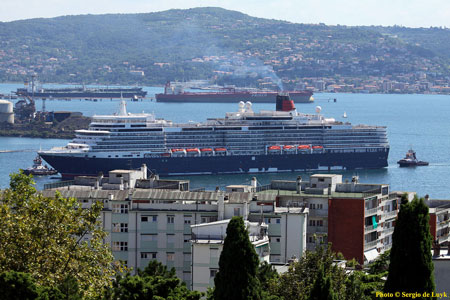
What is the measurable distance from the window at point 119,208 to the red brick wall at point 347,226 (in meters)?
4.87

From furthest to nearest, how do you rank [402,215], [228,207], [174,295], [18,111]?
[18,111]
[228,207]
[174,295]
[402,215]

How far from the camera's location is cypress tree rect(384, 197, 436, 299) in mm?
15141

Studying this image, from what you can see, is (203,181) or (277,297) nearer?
(277,297)

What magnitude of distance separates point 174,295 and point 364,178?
164ft

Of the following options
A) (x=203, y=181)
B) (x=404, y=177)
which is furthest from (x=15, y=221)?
(x=404, y=177)

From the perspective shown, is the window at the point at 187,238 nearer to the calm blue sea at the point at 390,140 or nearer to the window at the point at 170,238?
the window at the point at 170,238

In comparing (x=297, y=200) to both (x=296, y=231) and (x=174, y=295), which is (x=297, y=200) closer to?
(x=296, y=231)

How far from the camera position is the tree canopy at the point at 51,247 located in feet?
58.1

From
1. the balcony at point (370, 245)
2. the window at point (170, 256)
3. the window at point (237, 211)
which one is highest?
the window at point (237, 211)

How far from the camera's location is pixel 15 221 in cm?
1905

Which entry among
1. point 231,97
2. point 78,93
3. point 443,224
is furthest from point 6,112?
point 443,224

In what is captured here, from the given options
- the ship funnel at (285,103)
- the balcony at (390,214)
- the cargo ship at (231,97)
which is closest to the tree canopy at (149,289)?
the balcony at (390,214)

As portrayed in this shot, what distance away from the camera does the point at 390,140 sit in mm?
98375

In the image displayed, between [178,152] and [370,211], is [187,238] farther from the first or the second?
[178,152]
